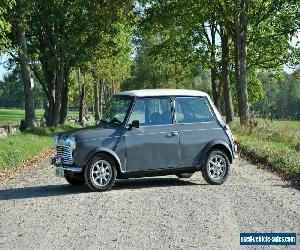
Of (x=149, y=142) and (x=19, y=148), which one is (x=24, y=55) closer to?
(x=19, y=148)

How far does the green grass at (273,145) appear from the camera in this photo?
1523 centimetres

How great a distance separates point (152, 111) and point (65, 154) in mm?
2137

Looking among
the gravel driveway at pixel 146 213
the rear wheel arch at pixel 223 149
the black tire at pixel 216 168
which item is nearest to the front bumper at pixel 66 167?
the gravel driveway at pixel 146 213

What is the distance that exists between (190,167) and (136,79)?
7609 cm

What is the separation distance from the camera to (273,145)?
20031 mm

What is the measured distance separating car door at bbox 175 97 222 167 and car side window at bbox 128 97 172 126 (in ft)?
0.79

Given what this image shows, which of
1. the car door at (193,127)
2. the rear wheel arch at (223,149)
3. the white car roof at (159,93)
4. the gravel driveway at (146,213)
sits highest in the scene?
the white car roof at (159,93)

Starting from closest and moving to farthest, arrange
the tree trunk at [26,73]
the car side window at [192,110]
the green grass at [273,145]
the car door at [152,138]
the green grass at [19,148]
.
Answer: the car door at [152,138] < the car side window at [192,110] < the green grass at [273,145] < the green grass at [19,148] < the tree trunk at [26,73]

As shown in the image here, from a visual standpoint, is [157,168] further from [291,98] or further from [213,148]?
[291,98]

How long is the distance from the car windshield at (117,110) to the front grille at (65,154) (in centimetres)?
124

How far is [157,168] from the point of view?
12617mm

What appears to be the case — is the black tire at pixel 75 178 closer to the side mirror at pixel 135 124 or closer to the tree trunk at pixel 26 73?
the side mirror at pixel 135 124

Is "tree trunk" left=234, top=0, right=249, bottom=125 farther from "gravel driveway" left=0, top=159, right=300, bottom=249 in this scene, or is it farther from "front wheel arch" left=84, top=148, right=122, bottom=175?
"front wheel arch" left=84, top=148, right=122, bottom=175

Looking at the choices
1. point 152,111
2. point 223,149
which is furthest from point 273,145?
point 152,111
